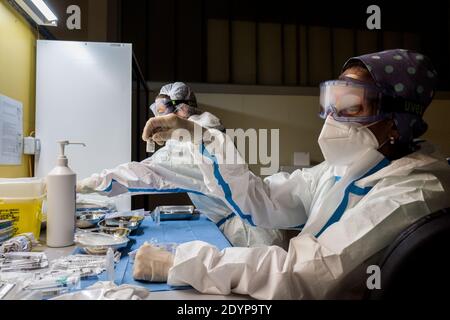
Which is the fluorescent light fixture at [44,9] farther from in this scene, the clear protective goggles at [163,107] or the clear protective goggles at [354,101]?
the clear protective goggles at [354,101]

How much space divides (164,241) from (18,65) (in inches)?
51.9

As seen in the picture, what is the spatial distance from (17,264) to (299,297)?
0.66m

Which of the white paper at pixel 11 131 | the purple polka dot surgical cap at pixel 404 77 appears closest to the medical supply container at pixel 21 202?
the white paper at pixel 11 131

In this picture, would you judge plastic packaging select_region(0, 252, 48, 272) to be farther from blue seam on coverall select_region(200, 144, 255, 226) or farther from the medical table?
blue seam on coverall select_region(200, 144, 255, 226)

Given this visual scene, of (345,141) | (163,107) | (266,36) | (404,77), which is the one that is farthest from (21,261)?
(266,36)

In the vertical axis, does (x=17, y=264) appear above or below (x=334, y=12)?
below

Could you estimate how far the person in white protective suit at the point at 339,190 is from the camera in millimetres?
643

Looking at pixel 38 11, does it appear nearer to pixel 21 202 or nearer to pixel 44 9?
pixel 44 9

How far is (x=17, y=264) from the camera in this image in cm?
74

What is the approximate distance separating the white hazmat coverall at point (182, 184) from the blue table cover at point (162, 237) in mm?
84

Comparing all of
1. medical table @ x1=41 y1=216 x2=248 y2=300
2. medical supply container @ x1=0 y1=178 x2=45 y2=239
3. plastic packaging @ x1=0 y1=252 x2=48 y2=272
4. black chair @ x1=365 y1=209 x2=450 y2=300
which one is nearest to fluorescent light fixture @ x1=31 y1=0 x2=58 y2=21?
medical supply container @ x1=0 y1=178 x2=45 y2=239
